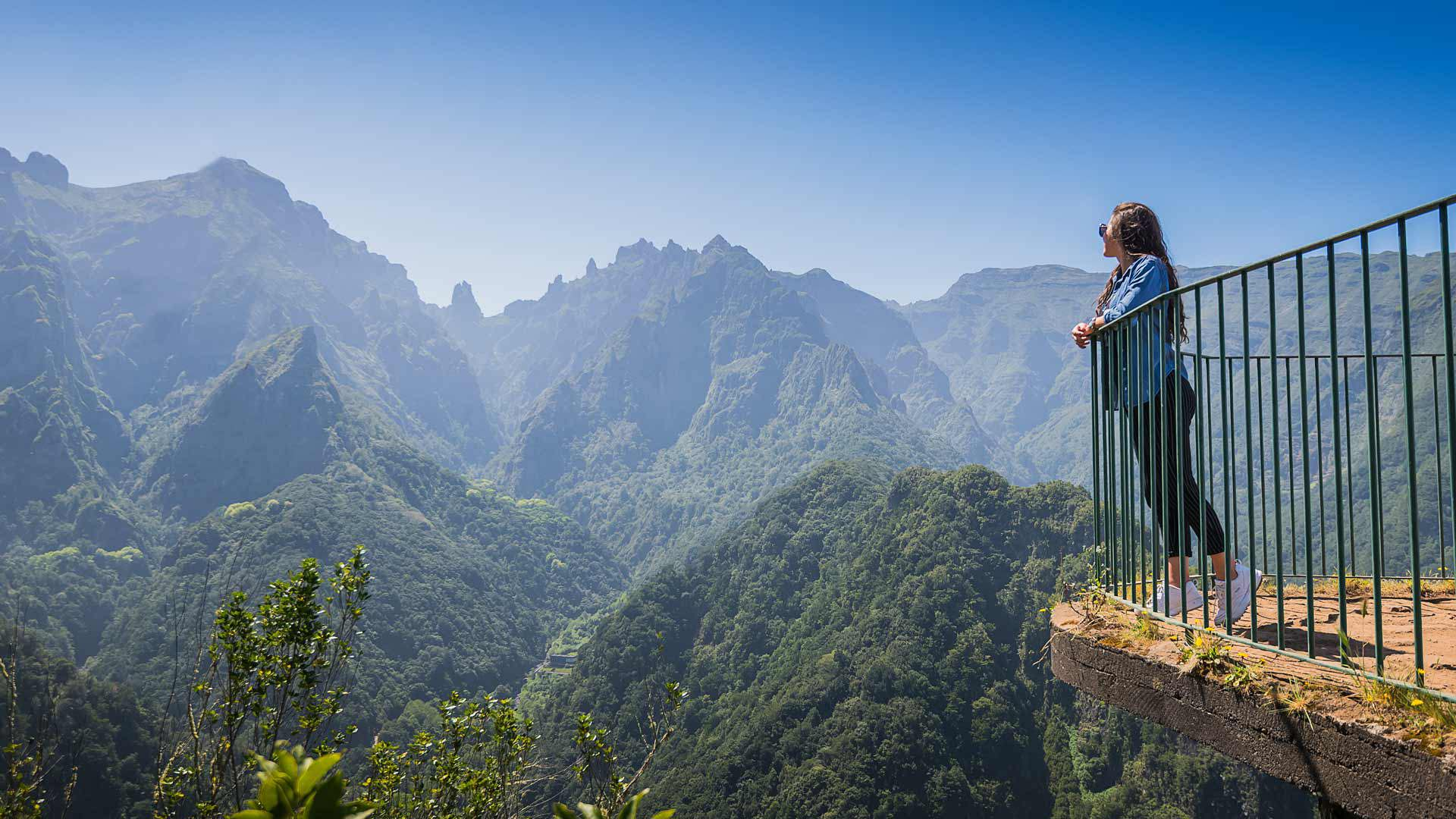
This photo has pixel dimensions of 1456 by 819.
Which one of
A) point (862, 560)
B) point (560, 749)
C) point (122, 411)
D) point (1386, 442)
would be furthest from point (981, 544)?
point (122, 411)

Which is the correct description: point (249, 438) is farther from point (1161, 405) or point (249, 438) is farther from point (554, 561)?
point (1161, 405)

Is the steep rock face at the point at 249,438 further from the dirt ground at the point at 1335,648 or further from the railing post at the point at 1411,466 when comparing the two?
the railing post at the point at 1411,466

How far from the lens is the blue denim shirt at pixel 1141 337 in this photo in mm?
3647

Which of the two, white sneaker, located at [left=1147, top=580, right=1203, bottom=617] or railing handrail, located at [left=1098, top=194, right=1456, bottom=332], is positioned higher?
railing handrail, located at [left=1098, top=194, right=1456, bottom=332]

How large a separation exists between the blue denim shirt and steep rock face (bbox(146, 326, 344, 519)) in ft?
533

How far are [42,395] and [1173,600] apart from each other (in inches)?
7143

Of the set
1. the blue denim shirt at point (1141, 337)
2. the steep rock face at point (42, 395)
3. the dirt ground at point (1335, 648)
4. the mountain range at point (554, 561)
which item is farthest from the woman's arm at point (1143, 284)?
the steep rock face at point (42, 395)

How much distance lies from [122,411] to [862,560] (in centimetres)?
17313

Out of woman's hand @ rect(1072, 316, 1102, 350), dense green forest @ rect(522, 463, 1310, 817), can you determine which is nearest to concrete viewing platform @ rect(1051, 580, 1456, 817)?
woman's hand @ rect(1072, 316, 1102, 350)

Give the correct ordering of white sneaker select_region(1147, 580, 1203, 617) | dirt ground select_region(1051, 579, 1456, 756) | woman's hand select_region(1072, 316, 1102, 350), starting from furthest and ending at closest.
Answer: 1. woman's hand select_region(1072, 316, 1102, 350)
2. white sneaker select_region(1147, 580, 1203, 617)
3. dirt ground select_region(1051, 579, 1456, 756)

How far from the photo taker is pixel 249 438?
148m

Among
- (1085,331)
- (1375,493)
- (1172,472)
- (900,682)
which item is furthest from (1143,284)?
(900,682)

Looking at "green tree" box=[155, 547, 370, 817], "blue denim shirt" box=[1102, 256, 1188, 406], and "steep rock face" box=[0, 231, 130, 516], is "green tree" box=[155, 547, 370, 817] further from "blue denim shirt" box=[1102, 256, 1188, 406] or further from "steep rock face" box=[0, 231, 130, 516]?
"steep rock face" box=[0, 231, 130, 516]

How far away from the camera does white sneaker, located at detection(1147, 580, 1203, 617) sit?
3778 millimetres
